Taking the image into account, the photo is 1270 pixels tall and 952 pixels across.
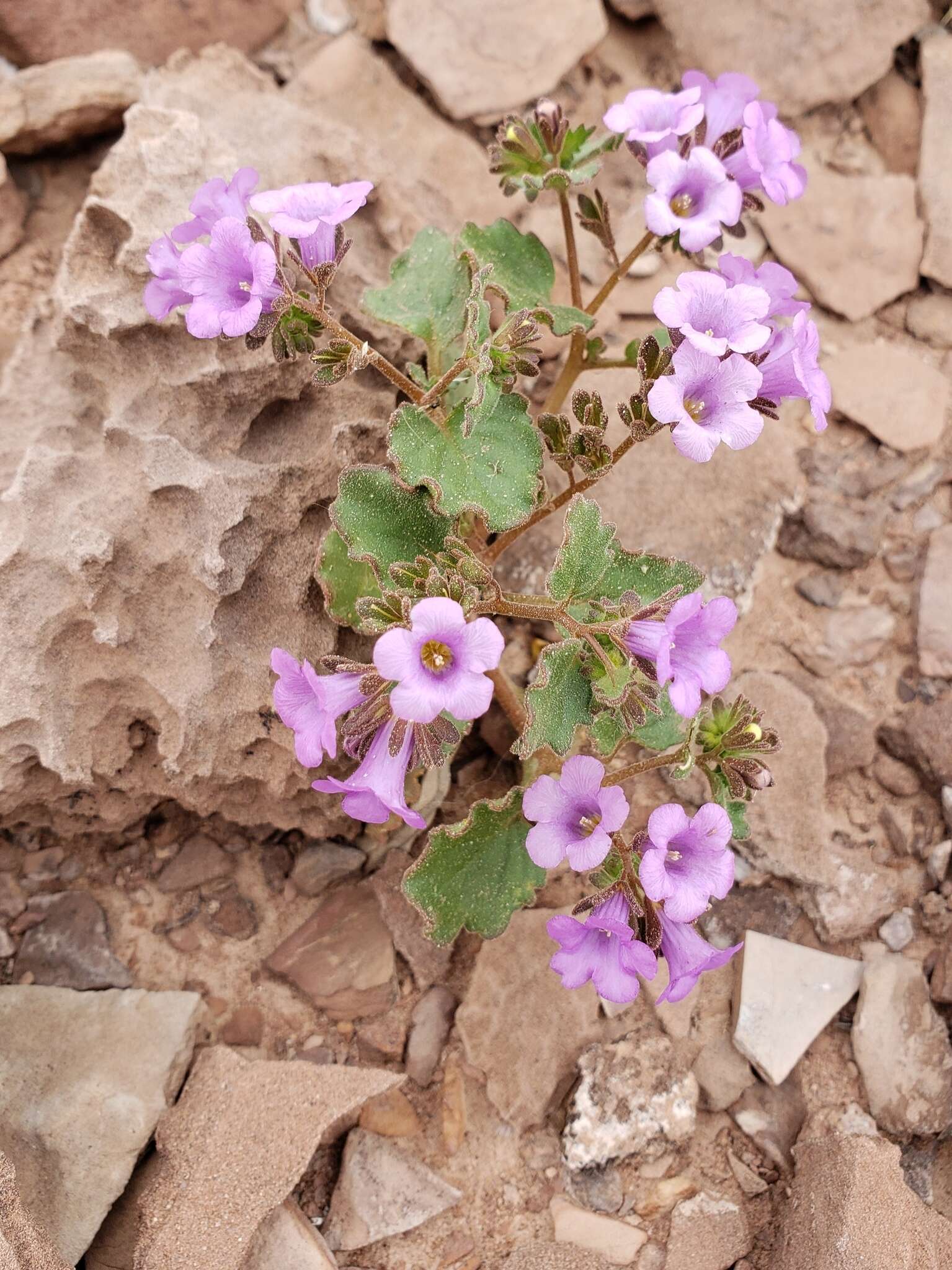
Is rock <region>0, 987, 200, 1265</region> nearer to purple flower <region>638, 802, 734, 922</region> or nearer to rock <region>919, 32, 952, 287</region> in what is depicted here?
purple flower <region>638, 802, 734, 922</region>

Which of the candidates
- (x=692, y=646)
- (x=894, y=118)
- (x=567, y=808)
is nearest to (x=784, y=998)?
(x=567, y=808)

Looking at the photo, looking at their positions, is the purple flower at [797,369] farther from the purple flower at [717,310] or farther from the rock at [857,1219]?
the rock at [857,1219]

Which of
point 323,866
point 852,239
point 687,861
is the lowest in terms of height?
point 323,866

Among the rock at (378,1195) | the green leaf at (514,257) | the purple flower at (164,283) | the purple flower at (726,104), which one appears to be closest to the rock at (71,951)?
the rock at (378,1195)

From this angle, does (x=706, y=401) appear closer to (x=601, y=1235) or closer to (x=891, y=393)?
(x=891, y=393)

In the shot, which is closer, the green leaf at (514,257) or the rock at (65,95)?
the green leaf at (514,257)
